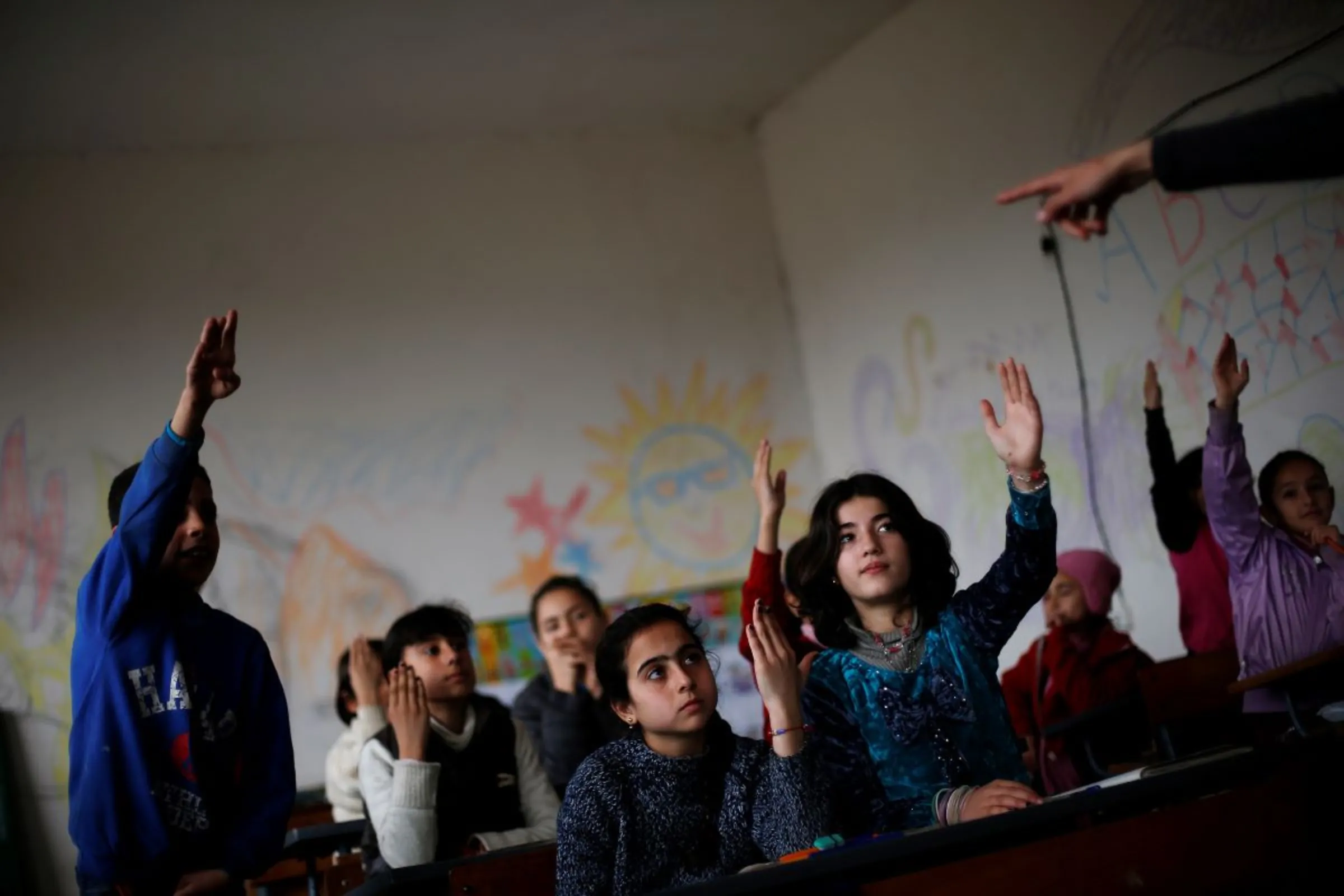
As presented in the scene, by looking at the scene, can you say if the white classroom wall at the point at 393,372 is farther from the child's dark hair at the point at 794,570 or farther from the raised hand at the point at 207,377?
the raised hand at the point at 207,377

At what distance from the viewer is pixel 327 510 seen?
17.1 ft

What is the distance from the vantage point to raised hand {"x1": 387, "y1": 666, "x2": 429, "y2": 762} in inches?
103

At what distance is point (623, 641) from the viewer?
235 centimetres

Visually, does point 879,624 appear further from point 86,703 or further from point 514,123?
point 514,123

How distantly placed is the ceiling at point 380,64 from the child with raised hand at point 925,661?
313cm

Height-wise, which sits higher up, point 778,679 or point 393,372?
point 393,372

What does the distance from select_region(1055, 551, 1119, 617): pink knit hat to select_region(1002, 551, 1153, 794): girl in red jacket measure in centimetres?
14

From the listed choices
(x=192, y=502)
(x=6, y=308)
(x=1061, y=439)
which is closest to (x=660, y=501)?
(x=1061, y=439)

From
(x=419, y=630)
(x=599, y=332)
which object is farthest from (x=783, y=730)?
(x=599, y=332)

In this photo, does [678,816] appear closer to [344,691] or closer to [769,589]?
[769,589]

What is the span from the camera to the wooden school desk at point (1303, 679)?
8.42ft

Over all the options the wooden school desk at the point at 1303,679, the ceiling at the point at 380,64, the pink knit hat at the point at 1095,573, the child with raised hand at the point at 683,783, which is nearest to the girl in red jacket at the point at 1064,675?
the pink knit hat at the point at 1095,573

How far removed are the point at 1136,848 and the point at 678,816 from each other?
0.75 metres

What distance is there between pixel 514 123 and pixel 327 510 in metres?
1.84
